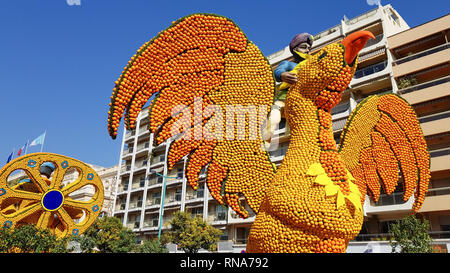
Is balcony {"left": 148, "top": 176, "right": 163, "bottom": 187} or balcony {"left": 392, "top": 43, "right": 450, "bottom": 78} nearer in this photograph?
balcony {"left": 392, "top": 43, "right": 450, "bottom": 78}

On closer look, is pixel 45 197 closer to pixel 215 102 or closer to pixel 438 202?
pixel 215 102

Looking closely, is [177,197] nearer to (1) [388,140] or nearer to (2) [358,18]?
(2) [358,18]

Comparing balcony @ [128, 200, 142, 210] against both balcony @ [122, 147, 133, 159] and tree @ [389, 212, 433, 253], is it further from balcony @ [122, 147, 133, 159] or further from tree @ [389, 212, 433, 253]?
tree @ [389, 212, 433, 253]

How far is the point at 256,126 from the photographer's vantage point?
18.2ft

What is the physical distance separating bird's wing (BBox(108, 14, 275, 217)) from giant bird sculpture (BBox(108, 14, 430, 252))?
0.02 m

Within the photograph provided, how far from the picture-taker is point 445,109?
72.4 feet

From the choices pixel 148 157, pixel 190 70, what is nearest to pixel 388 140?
pixel 190 70

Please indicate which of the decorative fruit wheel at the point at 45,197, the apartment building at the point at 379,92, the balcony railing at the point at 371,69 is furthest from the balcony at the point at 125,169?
the balcony railing at the point at 371,69

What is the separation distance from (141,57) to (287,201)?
301 centimetres

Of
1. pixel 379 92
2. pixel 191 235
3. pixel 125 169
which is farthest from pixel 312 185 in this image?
pixel 125 169

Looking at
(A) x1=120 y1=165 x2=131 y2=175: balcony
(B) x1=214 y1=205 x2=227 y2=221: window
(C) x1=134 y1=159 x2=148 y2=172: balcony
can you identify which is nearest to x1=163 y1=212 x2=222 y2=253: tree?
(B) x1=214 y1=205 x2=227 y2=221: window

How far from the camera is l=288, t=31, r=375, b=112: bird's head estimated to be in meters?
4.87
